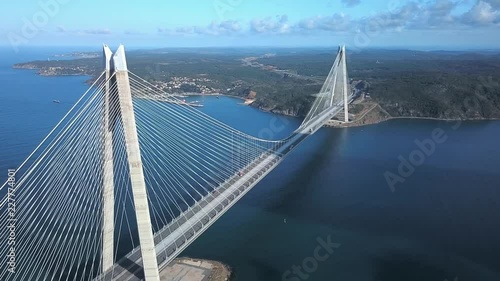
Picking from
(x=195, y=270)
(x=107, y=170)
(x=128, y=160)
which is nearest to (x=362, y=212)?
(x=195, y=270)

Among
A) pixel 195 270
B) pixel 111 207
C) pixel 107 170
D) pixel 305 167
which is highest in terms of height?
pixel 107 170

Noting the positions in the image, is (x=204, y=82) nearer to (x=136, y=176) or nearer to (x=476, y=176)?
(x=476, y=176)

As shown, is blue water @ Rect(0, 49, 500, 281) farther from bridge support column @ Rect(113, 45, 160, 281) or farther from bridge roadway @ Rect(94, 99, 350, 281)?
bridge support column @ Rect(113, 45, 160, 281)

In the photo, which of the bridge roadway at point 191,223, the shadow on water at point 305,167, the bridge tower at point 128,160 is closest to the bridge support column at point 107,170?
the bridge tower at point 128,160

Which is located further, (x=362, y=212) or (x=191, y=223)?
(x=362, y=212)

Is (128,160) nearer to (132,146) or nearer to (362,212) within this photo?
(132,146)

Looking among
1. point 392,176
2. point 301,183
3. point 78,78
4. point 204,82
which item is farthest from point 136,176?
point 78,78
